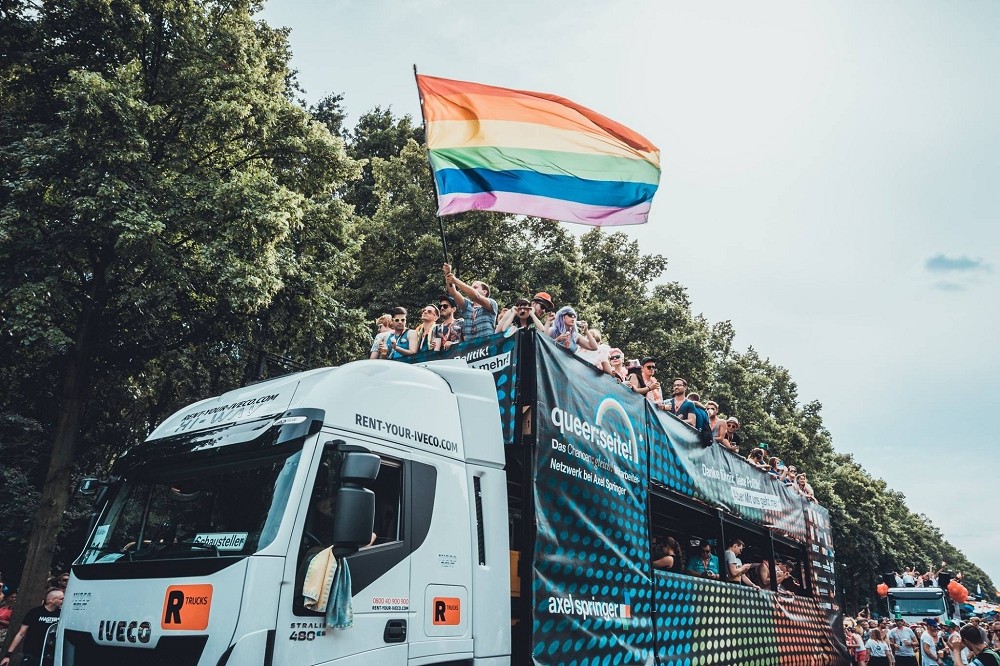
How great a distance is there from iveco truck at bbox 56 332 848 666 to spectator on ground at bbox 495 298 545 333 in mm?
1101

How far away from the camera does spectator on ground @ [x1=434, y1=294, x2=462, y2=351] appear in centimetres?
805

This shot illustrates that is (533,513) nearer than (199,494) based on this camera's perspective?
No

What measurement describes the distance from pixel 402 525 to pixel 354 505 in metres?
0.82

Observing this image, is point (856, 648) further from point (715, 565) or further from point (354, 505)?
point (354, 505)

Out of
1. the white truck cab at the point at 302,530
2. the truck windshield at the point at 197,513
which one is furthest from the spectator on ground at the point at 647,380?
the truck windshield at the point at 197,513

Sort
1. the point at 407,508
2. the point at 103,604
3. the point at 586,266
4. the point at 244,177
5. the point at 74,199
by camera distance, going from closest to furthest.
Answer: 1. the point at 103,604
2. the point at 407,508
3. the point at 74,199
4. the point at 244,177
5. the point at 586,266

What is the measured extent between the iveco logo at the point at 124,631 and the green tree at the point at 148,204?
9.71 metres

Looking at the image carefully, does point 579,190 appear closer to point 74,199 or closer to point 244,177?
point 244,177

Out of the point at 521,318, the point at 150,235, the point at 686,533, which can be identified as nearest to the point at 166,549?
the point at 521,318

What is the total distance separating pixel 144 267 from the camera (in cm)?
1428

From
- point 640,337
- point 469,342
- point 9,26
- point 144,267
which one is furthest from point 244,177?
point 640,337

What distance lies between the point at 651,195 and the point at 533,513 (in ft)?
17.8

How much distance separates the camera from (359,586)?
4.37m

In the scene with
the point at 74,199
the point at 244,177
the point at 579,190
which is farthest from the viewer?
the point at 244,177
